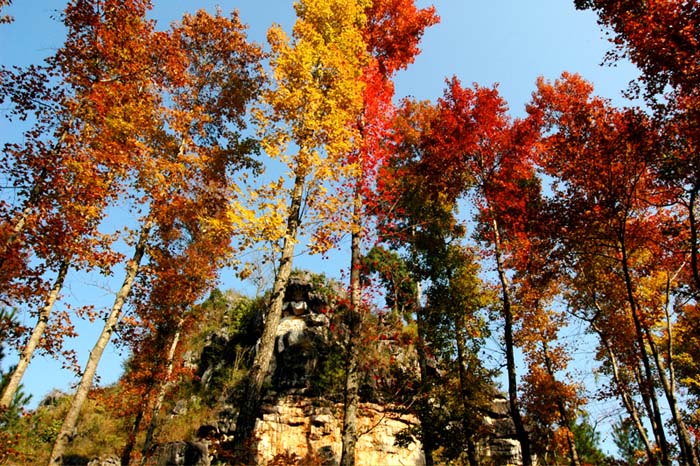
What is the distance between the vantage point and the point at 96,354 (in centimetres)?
915

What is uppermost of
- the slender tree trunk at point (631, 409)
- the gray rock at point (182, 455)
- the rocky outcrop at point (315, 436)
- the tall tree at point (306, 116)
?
the tall tree at point (306, 116)

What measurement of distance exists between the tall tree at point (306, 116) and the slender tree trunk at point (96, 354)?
454 cm

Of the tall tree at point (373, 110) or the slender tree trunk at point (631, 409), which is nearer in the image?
the tall tree at point (373, 110)

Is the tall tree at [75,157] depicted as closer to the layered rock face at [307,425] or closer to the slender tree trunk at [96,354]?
the slender tree trunk at [96,354]

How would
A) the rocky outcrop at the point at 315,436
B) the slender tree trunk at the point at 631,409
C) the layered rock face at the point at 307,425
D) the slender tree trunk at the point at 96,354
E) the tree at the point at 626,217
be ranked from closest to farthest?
the slender tree trunk at the point at 96,354 < the tree at the point at 626,217 < the slender tree trunk at the point at 631,409 < the layered rock face at the point at 307,425 < the rocky outcrop at the point at 315,436

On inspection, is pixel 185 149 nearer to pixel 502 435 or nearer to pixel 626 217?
pixel 626 217

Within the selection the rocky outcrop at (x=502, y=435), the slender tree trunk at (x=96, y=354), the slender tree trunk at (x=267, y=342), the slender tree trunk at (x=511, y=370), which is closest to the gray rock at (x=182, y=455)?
the slender tree trunk at (x=96, y=354)

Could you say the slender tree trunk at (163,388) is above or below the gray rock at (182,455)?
above

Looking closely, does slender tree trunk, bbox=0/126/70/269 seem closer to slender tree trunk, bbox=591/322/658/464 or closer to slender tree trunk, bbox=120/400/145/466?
slender tree trunk, bbox=120/400/145/466

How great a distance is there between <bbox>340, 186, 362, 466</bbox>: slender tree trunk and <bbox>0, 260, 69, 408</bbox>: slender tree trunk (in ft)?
24.0

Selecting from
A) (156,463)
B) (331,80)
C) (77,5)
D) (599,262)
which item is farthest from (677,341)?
(77,5)

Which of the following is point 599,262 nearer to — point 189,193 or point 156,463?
point 189,193

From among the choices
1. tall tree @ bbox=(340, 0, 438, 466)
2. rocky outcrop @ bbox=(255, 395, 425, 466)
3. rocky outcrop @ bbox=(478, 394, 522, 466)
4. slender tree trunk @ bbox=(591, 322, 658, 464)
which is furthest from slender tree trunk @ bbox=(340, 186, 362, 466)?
rocky outcrop @ bbox=(478, 394, 522, 466)

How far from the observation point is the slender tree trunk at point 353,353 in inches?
307
